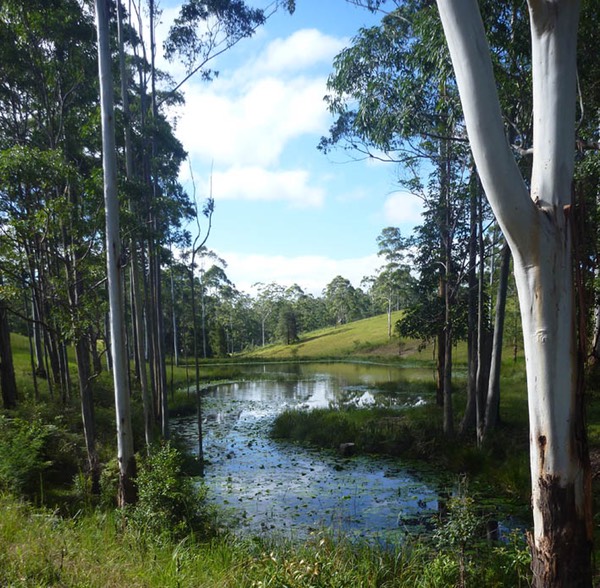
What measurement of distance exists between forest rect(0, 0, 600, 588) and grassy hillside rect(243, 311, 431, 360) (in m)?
25.8

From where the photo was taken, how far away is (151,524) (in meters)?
5.12

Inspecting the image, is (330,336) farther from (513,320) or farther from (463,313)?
(463,313)

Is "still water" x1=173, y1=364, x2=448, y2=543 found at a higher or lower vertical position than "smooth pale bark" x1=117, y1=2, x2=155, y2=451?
lower

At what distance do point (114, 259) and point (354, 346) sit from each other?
143ft

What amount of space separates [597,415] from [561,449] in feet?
29.5

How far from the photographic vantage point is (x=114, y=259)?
6.88 meters

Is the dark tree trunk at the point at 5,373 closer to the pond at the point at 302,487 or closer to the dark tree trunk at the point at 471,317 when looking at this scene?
the pond at the point at 302,487

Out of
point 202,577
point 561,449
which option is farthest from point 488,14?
point 202,577

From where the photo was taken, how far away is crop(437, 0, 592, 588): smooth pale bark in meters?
2.54

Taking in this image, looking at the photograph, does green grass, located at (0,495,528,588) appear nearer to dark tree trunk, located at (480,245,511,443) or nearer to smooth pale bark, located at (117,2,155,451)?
dark tree trunk, located at (480,245,511,443)

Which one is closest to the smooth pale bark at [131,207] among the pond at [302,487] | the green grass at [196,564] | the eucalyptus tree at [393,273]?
the pond at [302,487]

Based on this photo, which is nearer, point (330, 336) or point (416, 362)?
point (416, 362)

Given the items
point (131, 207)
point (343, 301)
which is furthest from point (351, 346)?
point (131, 207)

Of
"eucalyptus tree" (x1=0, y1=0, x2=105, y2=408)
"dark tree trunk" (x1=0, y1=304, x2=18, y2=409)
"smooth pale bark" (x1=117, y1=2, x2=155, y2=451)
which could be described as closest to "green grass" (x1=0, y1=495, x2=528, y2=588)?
"eucalyptus tree" (x1=0, y1=0, x2=105, y2=408)
